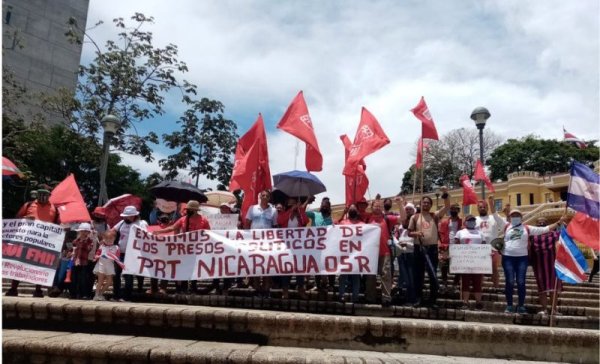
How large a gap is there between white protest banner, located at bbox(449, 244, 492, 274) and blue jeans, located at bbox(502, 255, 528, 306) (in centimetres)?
26

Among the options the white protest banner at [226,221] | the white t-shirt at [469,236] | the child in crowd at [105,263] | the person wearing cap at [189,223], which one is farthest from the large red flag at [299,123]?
the child in crowd at [105,263]

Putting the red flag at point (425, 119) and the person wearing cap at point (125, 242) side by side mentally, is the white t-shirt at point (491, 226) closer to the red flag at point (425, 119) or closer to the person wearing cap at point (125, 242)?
the red flag at point (425, 119)

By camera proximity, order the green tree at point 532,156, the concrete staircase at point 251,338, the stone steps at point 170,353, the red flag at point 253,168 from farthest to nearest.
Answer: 1. the green tree at point 532,156
2. the red flag at point 253,168
3. the concrete staircase at point 251,338
4. the stone steps at point 170,353

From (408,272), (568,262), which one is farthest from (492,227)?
(408,272)

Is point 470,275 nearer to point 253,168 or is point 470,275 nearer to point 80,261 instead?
point 253,168

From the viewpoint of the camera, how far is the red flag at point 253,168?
880cm

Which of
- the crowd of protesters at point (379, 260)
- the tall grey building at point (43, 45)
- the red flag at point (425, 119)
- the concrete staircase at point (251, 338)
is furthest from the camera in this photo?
the tall grey building at point (43, 45)

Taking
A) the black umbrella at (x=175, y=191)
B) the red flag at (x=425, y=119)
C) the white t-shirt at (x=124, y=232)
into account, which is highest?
the red flag at (x=425, y=119)

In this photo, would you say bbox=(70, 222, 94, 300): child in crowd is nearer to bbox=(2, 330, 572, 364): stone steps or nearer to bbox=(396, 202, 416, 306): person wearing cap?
bbox=(2, 330, 572, 364): stone steps

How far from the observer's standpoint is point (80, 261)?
771 cm

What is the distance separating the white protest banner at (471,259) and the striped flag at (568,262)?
97cm

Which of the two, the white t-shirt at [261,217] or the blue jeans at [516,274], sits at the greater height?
the white t-shirt at [261,217]

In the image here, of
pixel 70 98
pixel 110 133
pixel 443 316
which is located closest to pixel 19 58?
pixel 70 98

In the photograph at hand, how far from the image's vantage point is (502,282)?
10.4 metres
